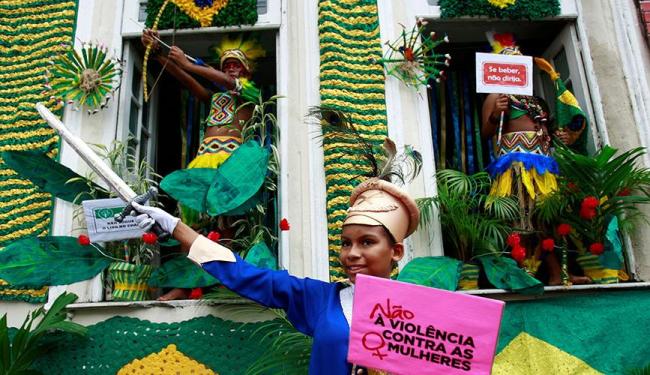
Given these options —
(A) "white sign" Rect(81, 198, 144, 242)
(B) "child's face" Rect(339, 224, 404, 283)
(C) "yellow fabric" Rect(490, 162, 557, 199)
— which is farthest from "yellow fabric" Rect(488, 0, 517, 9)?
(A) "white sign" Rect(81, 198, 144, 242)

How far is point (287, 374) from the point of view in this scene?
3.54 metres

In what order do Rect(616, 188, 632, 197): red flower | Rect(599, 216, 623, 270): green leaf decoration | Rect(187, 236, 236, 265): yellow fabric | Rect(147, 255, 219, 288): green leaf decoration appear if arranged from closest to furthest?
Rect(187, 236, 236, 265): yellow fabric → Rect(147, 255, 219, 288): green leaf decoration → Rect(599, 216, 623, 270): green leaf decoration → Rect(616, 188, 632, 197): red flower

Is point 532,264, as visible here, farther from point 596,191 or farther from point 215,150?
point 215,150

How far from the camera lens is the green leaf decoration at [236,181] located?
13.9ft

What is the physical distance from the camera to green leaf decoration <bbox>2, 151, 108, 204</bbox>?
13.9ft

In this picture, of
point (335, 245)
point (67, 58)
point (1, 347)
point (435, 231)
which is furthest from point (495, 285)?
point (67, 58)

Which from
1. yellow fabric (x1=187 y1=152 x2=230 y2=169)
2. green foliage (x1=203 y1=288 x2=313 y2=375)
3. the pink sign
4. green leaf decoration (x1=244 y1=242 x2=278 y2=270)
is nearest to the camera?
the pink sign

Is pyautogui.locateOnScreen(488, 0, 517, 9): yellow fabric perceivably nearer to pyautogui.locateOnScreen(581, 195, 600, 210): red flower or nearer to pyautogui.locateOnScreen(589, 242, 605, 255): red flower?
pyautogui.locateOnScreen(581, 195, 600, 210): red flower

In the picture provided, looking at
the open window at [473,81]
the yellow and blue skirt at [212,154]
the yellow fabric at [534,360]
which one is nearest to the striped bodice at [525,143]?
the open window at [473,81]

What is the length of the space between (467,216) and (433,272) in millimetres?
486

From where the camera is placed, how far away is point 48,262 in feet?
13.4

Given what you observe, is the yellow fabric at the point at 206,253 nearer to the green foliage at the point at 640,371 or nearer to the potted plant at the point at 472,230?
the potted plant at the point at 472,230

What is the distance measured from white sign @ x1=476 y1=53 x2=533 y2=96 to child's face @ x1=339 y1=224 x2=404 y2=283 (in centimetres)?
179

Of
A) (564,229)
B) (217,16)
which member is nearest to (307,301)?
(564,229)
